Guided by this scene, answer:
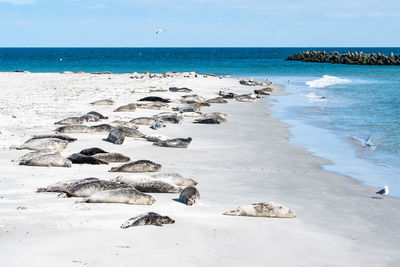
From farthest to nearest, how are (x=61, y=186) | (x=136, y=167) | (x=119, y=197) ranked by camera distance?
(x=136, y=167) → (x=61, y=186) → (x=119, y=197)

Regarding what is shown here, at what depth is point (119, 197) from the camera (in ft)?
24.4

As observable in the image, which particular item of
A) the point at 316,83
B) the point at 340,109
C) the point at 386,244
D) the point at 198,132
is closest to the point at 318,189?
the point at 386,244

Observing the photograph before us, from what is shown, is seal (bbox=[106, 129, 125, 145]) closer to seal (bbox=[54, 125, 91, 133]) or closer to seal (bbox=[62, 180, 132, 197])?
seal (bbox=[54, 125, 91, 133])

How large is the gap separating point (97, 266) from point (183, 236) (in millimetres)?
1329

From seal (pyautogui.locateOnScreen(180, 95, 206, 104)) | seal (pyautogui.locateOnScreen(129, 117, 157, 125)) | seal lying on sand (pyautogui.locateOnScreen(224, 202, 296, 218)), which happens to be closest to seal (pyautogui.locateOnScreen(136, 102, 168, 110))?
seal (pyautogui.locateOnScreen(180, 95, 206, 104))

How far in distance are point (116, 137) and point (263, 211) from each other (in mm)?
6043

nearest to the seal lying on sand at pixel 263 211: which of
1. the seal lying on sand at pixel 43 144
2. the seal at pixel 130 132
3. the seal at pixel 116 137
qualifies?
the seal lying on sand at pixel 43 144

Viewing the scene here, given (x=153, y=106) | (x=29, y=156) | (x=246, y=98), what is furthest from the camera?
(x=246, y=98)

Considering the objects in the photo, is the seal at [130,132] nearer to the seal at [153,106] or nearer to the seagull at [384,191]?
the seagull at [384,191]

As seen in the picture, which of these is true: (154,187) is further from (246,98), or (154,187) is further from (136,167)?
(246,98)

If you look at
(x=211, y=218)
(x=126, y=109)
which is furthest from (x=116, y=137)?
(x=126, y=109)

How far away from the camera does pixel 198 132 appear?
1517 centimetres

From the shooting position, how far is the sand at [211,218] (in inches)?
219

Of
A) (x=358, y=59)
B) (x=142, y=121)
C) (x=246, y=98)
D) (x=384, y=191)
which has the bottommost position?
(x=246, y=98)
